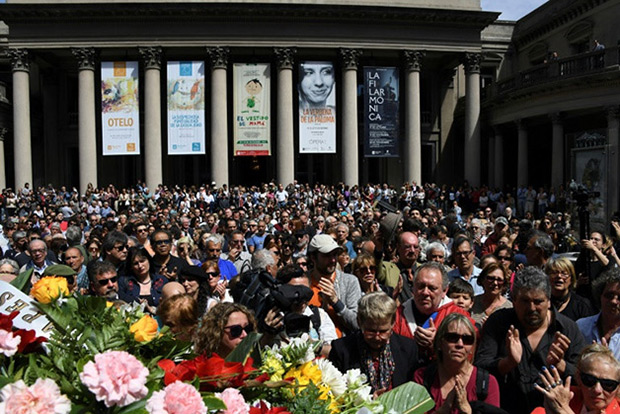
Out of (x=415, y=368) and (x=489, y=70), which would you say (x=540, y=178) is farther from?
(x=415, y=368)

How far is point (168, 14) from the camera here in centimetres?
3541

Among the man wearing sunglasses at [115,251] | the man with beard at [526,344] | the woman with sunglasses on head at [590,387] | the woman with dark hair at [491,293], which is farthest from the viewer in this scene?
the man wearing sunglasses at [115,251]

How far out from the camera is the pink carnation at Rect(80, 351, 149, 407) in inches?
62.0

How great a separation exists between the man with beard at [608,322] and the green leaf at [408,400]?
11.1 ft

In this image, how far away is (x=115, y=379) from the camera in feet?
5.20

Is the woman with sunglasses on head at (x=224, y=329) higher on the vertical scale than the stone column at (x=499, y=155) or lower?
lower

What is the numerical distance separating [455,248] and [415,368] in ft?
12.0

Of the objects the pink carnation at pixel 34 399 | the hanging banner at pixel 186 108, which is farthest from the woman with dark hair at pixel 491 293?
the hanging banner at pixel 186 108

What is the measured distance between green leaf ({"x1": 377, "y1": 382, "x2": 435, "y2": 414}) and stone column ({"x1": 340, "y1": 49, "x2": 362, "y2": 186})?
34.2 meters

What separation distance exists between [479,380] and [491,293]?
2.28m

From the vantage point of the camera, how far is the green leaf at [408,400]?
7.50 feet

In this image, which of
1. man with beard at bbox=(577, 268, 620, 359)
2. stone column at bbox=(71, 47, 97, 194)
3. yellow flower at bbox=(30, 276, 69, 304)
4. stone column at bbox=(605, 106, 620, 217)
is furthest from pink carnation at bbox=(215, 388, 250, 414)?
stone column at bbox=(71, 47, 97, 194)

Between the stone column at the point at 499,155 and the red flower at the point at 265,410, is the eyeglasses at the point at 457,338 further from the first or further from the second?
the stone column at the point at 499,155

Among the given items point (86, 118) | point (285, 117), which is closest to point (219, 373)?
point (285, 117)
